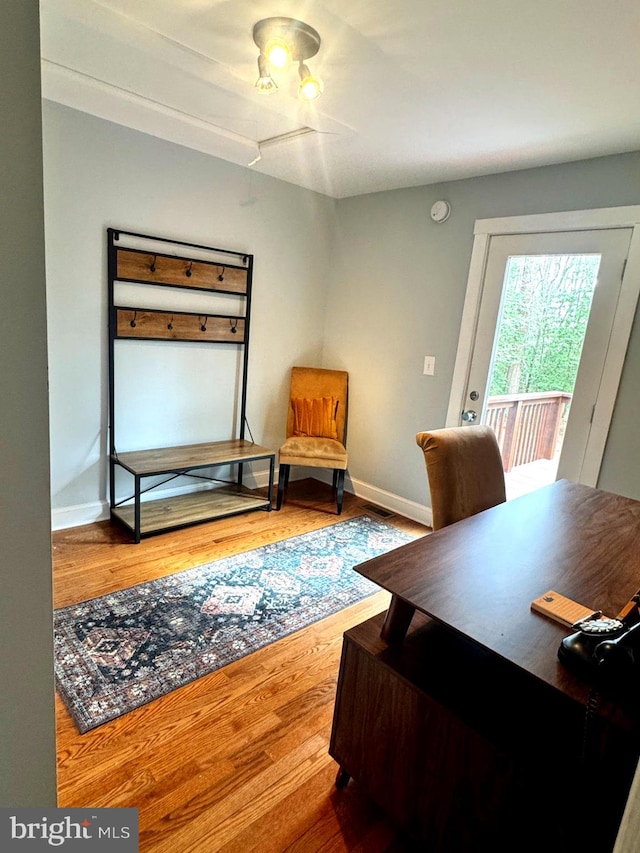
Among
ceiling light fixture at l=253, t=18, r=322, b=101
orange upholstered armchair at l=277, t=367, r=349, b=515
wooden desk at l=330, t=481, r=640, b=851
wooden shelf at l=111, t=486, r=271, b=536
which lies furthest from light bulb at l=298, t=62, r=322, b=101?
wooden shelf at l=111, t=486, r=271, b=536

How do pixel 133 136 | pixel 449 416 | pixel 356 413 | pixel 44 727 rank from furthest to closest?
pixel 356 413
pixel 449 416
pixel 133 136
pixel 44 727

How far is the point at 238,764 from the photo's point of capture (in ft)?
4.74

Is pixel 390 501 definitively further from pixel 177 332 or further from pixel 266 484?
pixel 177 332

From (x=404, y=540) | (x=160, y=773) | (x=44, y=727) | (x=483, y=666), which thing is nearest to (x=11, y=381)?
(x=44, y=727)

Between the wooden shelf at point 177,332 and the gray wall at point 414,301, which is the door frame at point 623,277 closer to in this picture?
the gray wall at point 414,301

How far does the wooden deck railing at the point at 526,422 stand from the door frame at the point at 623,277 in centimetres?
20

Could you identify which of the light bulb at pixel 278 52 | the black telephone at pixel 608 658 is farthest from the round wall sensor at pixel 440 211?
the black telephone at pixel 608 658

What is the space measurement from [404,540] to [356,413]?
116 cm

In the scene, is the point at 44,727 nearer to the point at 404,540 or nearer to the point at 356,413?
the point at 404,540

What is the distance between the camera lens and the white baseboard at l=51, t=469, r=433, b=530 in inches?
110

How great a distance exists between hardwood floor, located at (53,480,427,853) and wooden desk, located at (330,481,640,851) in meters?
0.14

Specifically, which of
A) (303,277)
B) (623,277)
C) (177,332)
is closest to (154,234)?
(177,332)

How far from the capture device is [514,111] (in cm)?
197

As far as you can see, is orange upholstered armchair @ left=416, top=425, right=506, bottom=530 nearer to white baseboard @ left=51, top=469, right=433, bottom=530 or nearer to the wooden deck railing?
the wooden deck railing
